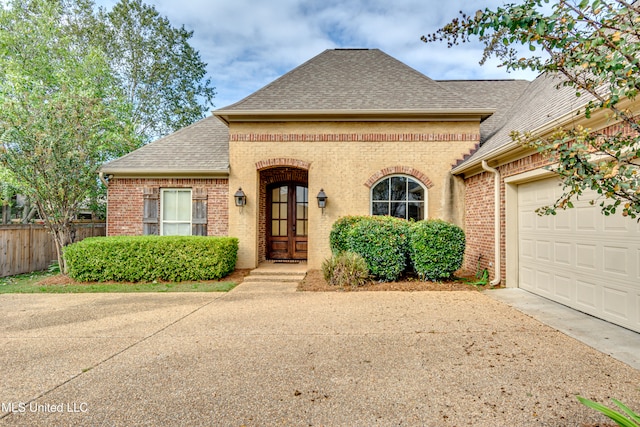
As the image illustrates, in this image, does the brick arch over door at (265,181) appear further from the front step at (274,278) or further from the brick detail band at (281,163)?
the front step at (274,278)

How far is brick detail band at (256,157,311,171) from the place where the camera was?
9055 mm

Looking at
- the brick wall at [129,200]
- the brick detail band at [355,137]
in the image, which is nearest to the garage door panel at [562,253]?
the brick detail band at [355,137]

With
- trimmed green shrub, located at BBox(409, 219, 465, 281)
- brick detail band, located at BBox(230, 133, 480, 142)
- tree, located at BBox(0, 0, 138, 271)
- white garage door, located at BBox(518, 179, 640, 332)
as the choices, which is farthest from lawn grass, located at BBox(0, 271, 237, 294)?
white garage door, located at BBox(518, 179, 640, 332)

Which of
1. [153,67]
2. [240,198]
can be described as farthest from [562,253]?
[153,67]

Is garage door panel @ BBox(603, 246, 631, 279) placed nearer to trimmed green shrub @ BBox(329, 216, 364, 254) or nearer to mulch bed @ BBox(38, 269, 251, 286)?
trimmed green shrub @ BBox(329, 216, 364, 254)

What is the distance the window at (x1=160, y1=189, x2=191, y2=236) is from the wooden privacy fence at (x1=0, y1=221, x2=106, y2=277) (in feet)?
12.5

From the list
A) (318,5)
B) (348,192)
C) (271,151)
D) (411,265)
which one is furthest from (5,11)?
(411,265)

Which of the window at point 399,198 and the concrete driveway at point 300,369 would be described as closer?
the concrete driveway at point 300,369

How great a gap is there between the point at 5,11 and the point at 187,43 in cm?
874

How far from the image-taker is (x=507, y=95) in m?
11.1

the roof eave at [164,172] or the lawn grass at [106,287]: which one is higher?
the roof eave at [164,172]

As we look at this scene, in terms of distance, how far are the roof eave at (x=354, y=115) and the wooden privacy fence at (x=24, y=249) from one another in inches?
254

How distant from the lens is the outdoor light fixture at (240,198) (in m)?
8.91

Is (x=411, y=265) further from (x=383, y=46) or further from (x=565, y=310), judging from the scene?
(x=383, y=46)
